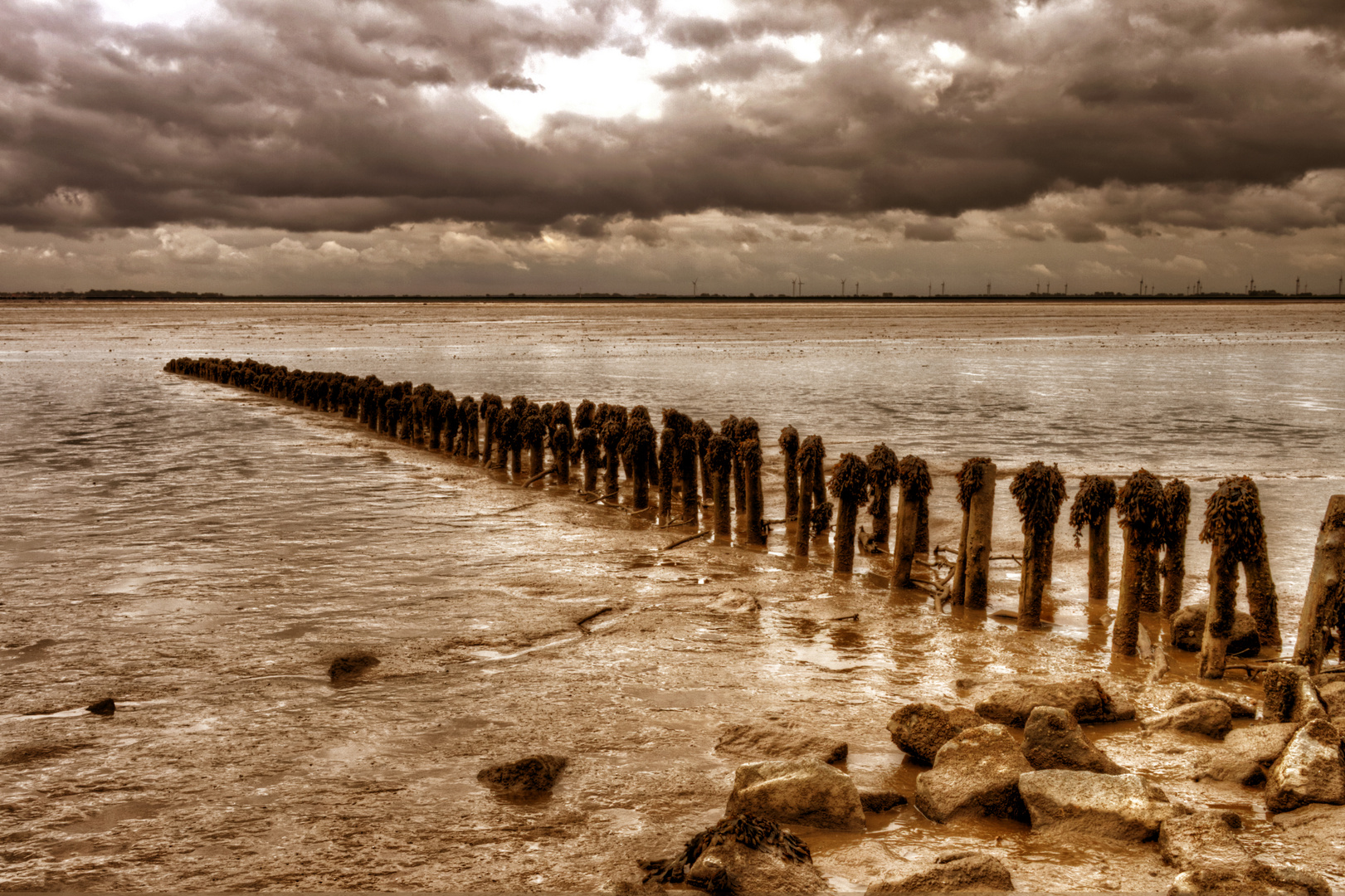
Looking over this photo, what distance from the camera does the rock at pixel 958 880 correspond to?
4.57 meters

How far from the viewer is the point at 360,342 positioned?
69875 mm

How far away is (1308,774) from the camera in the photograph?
5457 millimetres

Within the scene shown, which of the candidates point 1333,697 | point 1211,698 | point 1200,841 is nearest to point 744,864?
point 1200,841

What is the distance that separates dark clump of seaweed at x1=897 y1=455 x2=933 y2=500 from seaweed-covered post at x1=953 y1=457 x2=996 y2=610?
2.29 feet

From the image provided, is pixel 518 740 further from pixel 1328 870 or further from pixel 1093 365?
pixel 1093 365

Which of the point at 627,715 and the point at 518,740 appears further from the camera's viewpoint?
the point at 627,715

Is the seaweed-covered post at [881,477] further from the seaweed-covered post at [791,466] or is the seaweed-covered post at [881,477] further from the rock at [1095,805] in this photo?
the rock at [1095,805]

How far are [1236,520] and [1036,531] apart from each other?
1.91 metres

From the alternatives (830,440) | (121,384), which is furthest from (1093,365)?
(121,384)

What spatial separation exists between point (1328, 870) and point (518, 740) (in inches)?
195

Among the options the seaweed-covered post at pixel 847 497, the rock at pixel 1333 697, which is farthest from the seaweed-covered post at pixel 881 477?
the rock at pixel 1333 697

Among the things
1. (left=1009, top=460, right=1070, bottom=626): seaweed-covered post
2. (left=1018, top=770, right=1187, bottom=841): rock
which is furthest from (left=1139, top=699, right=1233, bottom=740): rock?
(left=1009, top=460, right=1070, bottom=626): seaweed-covered post

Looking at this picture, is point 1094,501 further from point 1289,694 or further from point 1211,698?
point 1289,694

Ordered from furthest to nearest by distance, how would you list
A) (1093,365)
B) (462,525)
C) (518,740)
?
(1093,365) < (462,525) < (518,740)
